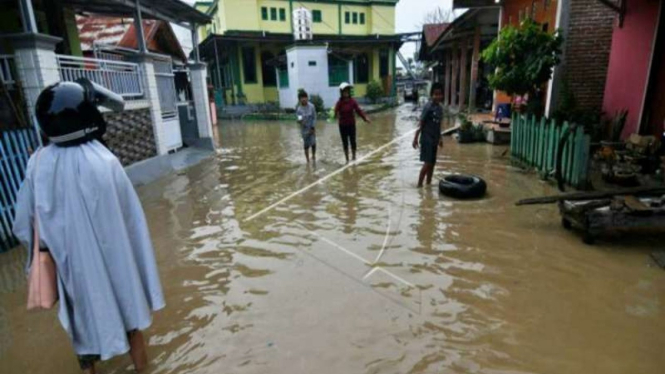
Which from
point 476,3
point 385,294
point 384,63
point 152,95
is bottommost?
point 385,294

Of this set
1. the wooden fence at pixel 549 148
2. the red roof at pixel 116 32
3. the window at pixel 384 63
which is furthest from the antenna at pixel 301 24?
the wooden fence at pixel 549 148

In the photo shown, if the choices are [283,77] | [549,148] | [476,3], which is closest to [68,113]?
[549,148]

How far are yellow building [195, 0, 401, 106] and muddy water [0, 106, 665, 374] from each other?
20.9 m

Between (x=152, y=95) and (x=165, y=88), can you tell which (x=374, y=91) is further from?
(x=152, y=95)

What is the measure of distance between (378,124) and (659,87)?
1150cm

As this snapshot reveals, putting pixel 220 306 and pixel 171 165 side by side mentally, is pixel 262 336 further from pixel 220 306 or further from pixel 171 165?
pixel 171 165

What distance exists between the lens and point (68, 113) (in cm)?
219

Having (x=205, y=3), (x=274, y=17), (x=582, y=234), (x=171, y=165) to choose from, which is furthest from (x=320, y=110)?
(x=582, y=234)

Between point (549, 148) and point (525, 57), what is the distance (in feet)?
7.41

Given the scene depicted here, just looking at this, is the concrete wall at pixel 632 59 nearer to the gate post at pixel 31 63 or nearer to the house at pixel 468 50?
the house at pixel 468 50

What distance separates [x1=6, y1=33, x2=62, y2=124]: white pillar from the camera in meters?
5.61

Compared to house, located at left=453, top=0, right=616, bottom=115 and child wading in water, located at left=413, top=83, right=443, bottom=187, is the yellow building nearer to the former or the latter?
house, located at left=453, top=0, right=616, bottom=115

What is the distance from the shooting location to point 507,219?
16.9 feet

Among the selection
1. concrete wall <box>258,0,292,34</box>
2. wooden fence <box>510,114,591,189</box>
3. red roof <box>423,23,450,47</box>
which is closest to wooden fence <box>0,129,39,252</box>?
wooden fence <box>510,114,591,189</box>
